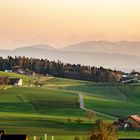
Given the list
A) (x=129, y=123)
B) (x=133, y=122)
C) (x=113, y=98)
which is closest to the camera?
(x=129, y=123)

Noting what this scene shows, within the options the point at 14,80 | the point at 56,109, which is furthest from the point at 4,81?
the point at 56,109

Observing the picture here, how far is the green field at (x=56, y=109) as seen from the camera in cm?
9134

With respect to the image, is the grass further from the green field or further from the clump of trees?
the clump of trees

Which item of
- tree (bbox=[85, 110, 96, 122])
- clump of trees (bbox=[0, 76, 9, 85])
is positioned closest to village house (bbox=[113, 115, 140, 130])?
tree (bbox=[85, 110, 96, 122])

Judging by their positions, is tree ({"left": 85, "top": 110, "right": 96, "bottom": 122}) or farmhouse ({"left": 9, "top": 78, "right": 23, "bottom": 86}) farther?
farmhouse ({"left": 9, "top": 78, "right": 23, "bottom": 86})

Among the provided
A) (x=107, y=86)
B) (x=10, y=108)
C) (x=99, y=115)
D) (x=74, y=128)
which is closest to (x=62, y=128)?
(x=74, y=128)

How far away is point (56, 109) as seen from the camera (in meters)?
124

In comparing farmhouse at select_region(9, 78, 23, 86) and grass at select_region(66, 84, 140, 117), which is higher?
farmhouse at select_region(9, 78, 23, 86)

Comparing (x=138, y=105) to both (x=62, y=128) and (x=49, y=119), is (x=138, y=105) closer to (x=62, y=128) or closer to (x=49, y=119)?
(x=49, y=119)

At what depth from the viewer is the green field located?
91.3m

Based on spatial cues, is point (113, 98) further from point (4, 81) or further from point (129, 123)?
point (129, 123)

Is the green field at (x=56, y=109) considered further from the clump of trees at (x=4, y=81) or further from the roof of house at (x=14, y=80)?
the clump of trees at (x=4, y=81)

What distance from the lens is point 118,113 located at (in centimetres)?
12131

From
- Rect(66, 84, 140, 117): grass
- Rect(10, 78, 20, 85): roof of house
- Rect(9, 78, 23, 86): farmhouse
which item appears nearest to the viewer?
Rect(66, 84, 140, 117): grass
